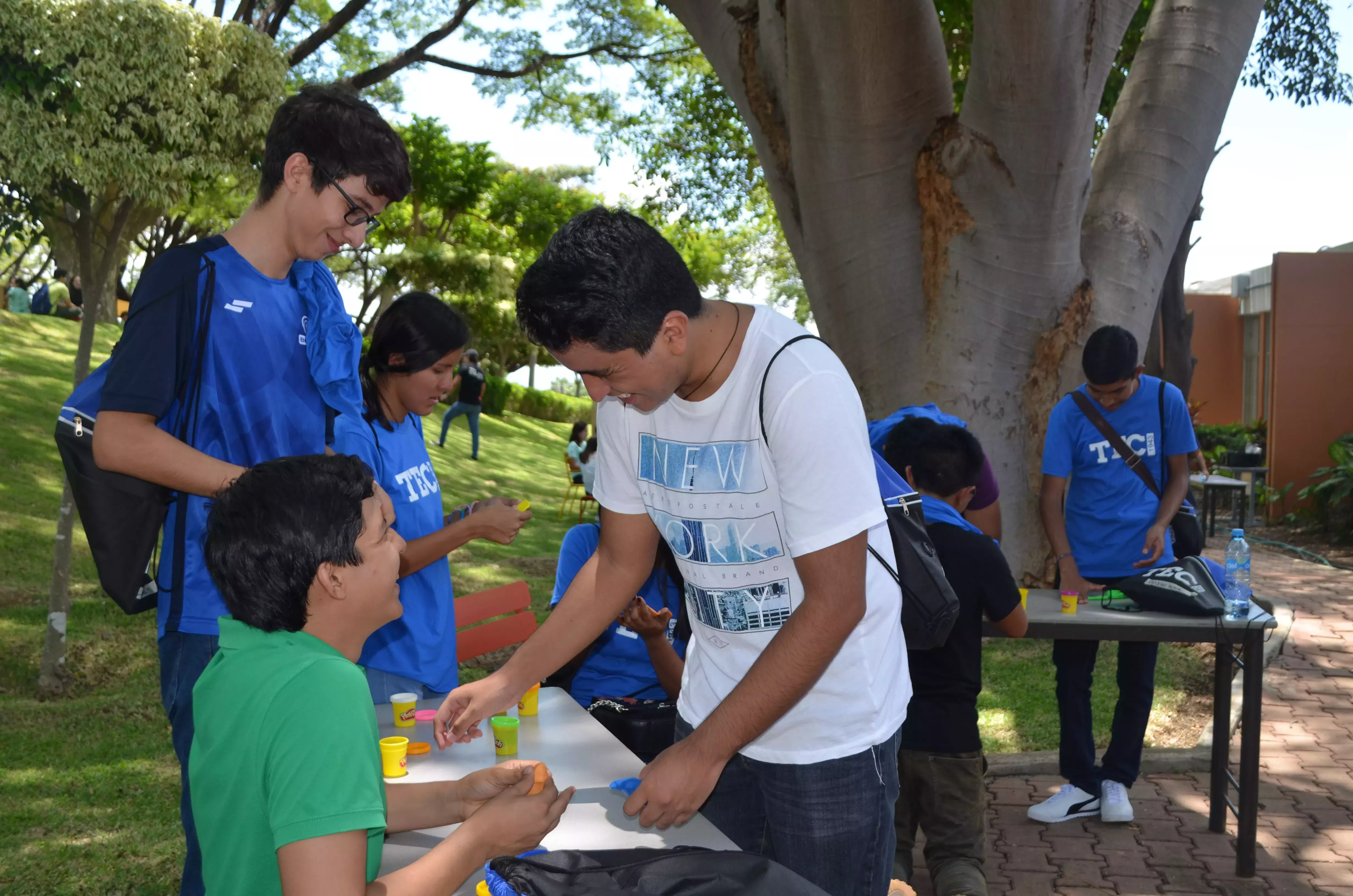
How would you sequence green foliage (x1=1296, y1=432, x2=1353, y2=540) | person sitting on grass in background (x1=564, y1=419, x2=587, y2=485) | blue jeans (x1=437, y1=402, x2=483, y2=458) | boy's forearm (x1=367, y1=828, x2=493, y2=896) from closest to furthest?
A: boy's forearm (x1=367, y1=828, x2=493, y2=896) → green foliage (x1=1296, y1=432, x2=1353, y2=540) → person sitting on grass in background (x1=564, y1=419, x2=587, y2=485) → blue jeans (x1=437, y1=402, x2=483, y2=458)

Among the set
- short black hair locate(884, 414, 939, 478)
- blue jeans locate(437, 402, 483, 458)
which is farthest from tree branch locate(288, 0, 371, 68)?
short black hair locate(884, 414, 939, 478)

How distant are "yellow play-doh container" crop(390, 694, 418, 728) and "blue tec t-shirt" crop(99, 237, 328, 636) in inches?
23.3

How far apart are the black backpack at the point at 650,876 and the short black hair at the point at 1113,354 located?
3.60m

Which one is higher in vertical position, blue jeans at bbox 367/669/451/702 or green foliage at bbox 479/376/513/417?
green foliage at bbox 479/376/513/417

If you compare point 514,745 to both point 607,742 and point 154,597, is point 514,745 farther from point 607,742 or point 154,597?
point 154,597

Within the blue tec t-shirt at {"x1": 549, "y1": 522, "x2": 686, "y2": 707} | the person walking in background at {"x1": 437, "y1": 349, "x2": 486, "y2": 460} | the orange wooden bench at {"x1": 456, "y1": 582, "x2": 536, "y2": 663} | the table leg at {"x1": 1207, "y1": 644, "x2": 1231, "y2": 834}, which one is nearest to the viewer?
the blue tec t-shirt at {"x1": 549, "y1": 522, "x2": 686, "y2": 707}

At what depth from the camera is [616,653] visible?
149 inches

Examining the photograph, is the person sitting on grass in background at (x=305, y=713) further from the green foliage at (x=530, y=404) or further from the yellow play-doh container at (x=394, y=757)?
the green foliage at (x=530, y=404)

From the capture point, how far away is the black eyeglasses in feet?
7.92

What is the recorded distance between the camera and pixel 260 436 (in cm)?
239

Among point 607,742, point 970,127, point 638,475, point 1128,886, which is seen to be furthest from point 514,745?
point 970,127

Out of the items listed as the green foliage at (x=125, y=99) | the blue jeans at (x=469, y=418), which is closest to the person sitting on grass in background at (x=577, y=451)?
the blue jeans at (x=469, y=418)

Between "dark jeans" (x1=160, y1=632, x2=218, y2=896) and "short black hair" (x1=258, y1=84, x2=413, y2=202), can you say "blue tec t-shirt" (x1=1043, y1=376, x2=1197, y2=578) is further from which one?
"dark jeans" (x1=160, y1=632, x2=218, y2=896)

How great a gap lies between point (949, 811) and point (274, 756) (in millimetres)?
2618
